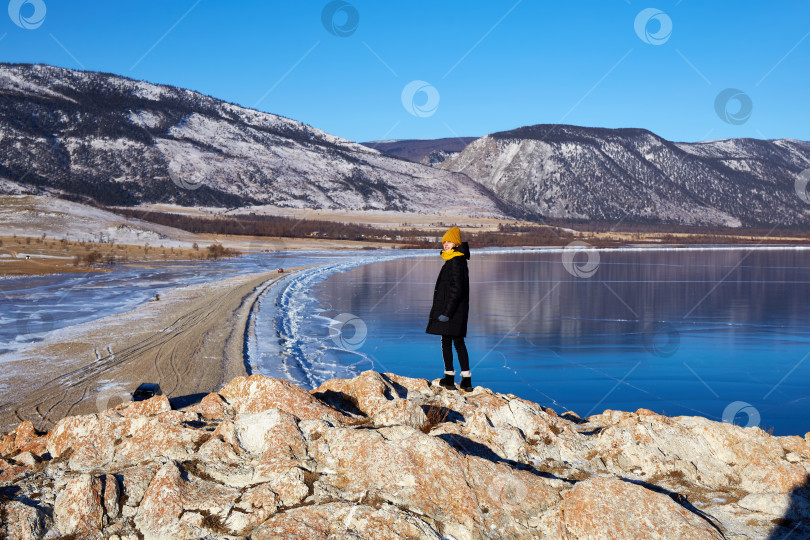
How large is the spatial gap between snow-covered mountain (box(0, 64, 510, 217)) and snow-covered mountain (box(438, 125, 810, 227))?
1807 centimetres

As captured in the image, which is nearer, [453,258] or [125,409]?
[125,409]

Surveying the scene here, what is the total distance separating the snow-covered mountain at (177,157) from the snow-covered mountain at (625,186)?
18070 mm

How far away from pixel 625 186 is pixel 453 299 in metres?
185

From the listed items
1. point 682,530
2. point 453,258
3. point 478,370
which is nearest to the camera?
point 682,530

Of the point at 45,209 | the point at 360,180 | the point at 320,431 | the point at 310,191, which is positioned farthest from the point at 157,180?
the point at 320,431

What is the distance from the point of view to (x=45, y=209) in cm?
6706

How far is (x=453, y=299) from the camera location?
7.48 m

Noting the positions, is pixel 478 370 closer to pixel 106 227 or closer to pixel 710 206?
pixel 106 227

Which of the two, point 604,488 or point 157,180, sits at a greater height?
point 157,180

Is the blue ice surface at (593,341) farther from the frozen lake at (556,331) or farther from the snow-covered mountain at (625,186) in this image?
the snow-covered mountain at (625,186)

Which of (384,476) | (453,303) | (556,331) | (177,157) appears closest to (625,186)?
(177,157)

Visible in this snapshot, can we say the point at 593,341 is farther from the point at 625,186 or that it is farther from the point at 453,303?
the point at 625,186

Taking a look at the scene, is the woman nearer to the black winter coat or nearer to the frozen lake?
the black winter coat

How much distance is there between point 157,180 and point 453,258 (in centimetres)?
12453
